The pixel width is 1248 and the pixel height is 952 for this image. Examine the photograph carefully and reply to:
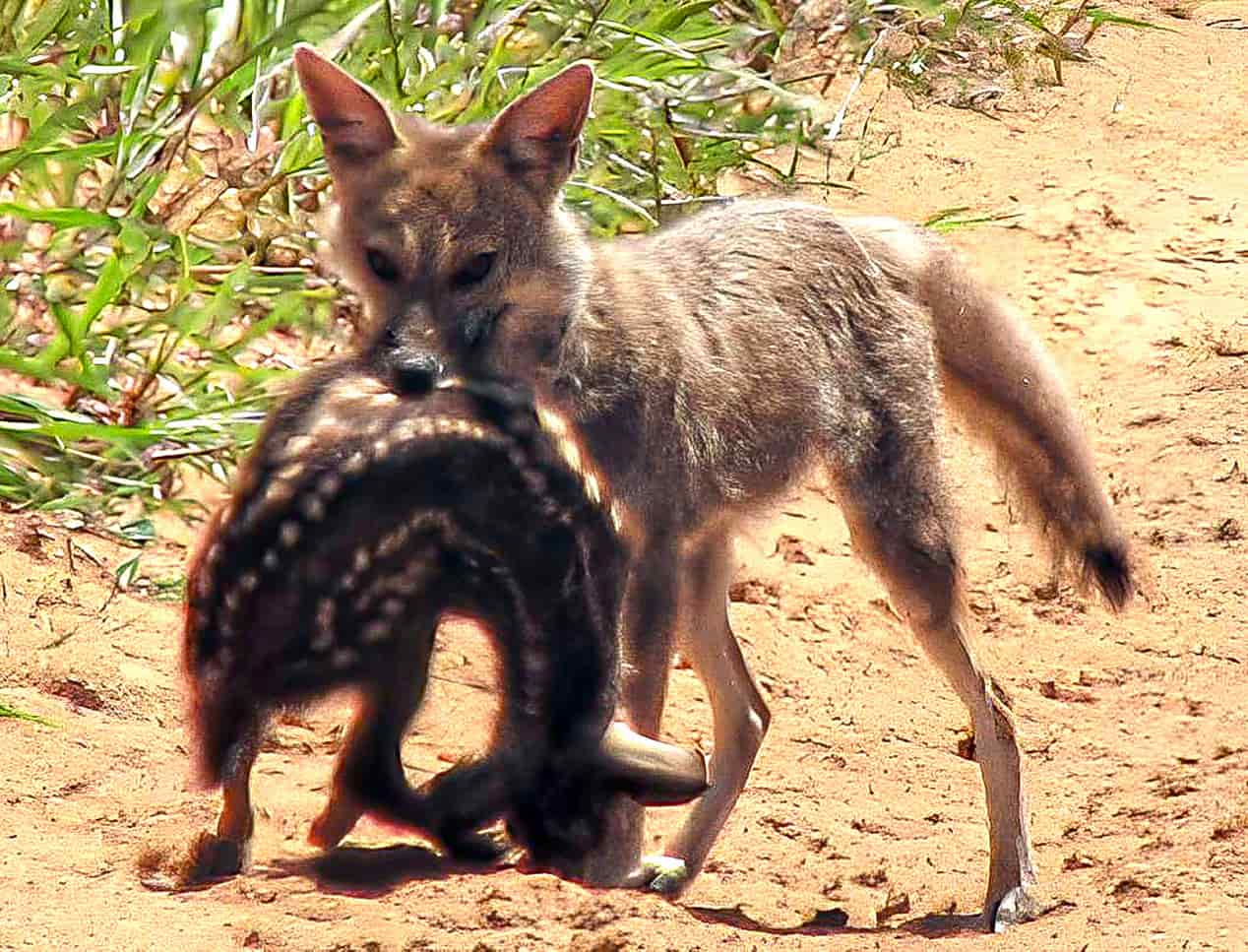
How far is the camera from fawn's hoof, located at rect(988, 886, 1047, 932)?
462cm

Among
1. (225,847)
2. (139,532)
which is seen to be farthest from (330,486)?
(139,532)

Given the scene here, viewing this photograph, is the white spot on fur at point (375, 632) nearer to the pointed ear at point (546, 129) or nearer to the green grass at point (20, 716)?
the pointed ear at point (546, 129)

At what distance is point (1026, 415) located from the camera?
5309 millimetres

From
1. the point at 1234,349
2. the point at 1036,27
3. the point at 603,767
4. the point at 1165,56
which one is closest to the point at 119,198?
the point at 603,767

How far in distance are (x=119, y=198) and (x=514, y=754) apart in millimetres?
3183

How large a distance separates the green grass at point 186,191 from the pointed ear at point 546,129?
1.34 metres

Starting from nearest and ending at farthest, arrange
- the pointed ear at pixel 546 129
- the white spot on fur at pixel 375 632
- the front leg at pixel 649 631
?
the white spot on fur at pixel 375 632 < the pointed ear at pixel 546 129 < the front leg at pixel 649 631

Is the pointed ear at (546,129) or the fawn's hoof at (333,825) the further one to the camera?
the pointed ear at (546,129)

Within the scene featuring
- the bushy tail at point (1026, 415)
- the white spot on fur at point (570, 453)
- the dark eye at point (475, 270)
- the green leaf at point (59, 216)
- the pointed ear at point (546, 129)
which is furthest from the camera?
the bushy tail at point (1026, 415)

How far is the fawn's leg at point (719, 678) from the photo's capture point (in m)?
4.98

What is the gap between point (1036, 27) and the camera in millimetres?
10008

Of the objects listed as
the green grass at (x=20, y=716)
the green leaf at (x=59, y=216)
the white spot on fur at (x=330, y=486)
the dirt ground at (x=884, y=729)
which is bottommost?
the dirt ground at (x=884, y=729)

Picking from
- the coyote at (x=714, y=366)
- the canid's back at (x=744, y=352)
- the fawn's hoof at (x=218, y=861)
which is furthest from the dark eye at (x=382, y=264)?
the fawn's hoof at (x=218, y=861)

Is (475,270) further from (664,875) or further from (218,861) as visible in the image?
(664,875)
